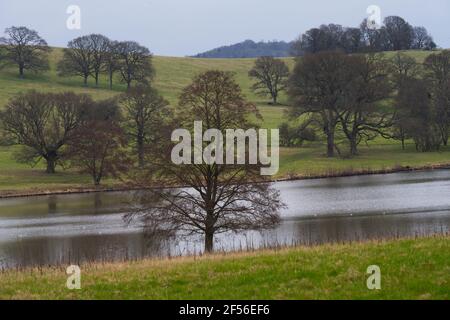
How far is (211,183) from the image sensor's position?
3203 cm

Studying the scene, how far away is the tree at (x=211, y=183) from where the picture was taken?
101ft

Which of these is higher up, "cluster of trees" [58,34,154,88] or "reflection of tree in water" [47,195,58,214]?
"cluster of trees" [58,34,154,88]

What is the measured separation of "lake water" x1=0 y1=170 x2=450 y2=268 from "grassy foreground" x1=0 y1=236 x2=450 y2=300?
874 centimetres

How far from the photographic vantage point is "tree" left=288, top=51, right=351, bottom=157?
255 ft

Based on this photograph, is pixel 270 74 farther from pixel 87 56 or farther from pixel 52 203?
pixel 52 203

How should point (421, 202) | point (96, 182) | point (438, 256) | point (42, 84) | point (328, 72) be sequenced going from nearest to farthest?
point (438, 256), point (421, 202), point (96, 182), point (328, 72), point (42, 84)

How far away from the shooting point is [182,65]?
147 metres

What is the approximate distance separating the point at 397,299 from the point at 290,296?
1.97m

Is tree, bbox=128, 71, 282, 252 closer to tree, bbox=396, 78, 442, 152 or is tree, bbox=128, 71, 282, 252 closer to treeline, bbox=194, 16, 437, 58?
tree, bbox=396, 78, 442, 152

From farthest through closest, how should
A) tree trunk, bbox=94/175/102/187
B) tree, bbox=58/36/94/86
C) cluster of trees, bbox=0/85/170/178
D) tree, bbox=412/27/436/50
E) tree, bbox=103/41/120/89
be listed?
tree, bbox=412/27/436/50 → tree, bbox=58/36/94/86 → tree, bbox=103/41/120/89 → cluster of trees, bbox=0/85/170/178 → tree trunk, bbox=94/175/102/187

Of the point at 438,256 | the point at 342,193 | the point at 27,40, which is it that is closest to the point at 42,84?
the point at 27,40

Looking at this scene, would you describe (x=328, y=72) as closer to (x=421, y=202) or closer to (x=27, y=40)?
(x=421, y=202)

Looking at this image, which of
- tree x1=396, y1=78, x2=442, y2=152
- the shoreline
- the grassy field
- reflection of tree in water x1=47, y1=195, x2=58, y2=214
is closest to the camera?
reflection of tree in water x1=47, y1=195, x2=58, y2=214

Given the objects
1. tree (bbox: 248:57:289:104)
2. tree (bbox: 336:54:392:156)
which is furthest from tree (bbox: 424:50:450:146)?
tree (bbox: 248:57:289:104)
